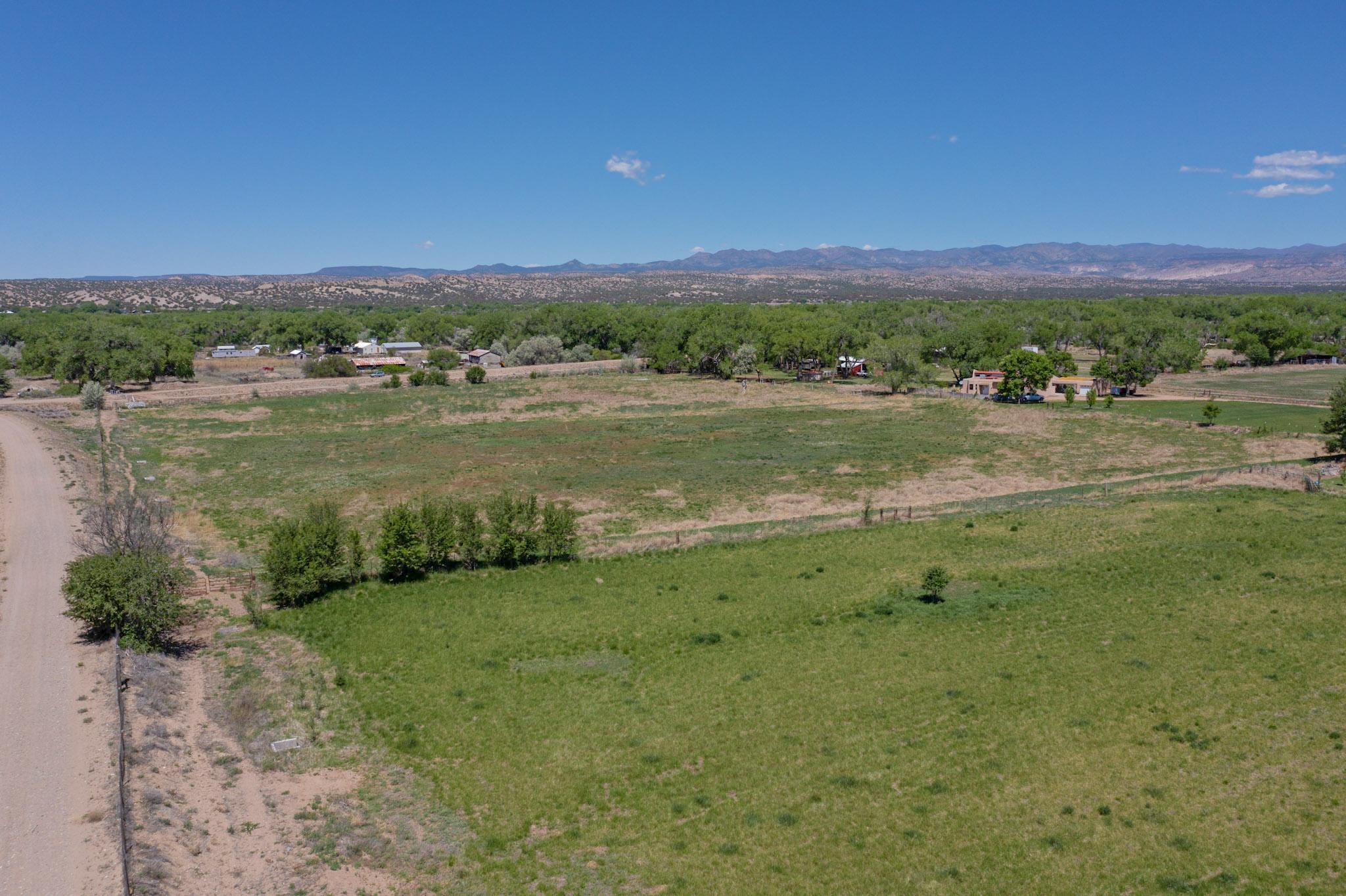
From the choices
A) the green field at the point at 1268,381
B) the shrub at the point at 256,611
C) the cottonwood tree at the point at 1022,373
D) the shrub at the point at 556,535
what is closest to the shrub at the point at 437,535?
the shrub at the point at 556,535

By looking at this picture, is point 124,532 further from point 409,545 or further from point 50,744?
point 50,744

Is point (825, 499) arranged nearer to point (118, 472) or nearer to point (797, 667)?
point (797, 667)

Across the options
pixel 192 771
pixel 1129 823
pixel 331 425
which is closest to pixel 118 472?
pixel 331 425

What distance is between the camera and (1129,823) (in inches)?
604

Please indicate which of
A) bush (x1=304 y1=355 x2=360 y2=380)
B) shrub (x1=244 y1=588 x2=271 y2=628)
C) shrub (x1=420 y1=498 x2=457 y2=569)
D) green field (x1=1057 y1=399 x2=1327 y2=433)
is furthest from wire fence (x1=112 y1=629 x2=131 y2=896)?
bush (x1=304 y1=355 x2=360 y2=380)

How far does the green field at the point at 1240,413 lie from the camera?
58875mm

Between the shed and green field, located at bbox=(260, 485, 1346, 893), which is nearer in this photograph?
green field, located at bbox=(260, 485, 1346, 893)

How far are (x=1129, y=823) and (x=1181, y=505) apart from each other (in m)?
27.3

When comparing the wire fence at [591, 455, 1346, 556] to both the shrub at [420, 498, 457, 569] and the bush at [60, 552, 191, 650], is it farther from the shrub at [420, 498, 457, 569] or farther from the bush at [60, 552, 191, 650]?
the bush at [60, 552, 191, 650]

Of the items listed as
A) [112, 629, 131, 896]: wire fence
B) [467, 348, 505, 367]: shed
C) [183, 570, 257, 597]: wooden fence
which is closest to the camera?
[112, 629, 131, 896]: wire fence

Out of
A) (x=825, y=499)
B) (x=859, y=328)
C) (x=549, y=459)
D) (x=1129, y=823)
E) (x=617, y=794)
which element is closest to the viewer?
(x=1129, y=823)

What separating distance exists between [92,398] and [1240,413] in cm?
10152

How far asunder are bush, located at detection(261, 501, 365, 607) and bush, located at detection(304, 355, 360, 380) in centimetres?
7537

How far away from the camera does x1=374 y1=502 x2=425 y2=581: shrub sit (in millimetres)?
30234
